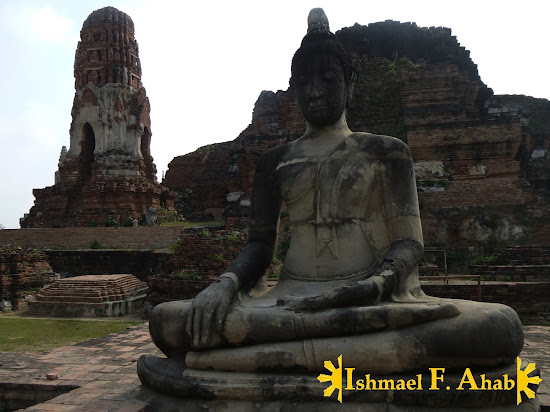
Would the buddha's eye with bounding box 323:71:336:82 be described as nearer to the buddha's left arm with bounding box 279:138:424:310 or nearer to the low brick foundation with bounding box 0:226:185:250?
the buddha's left arm with bounding box 279:138:424:310

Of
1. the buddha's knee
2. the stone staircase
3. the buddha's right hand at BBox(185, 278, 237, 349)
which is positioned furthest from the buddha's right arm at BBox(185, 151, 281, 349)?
the stone staircase

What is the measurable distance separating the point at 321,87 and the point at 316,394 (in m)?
2.23

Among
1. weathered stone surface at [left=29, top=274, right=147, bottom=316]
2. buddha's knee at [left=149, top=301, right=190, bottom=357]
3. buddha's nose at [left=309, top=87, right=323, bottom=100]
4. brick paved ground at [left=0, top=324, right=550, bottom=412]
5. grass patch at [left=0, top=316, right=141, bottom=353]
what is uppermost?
buddha's nose at [left=309, top=87, right=323, bottom=100]

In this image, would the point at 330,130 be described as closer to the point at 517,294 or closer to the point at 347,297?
the point at 347,297

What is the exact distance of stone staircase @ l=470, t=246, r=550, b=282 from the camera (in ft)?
32.9

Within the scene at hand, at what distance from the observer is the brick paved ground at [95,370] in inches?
141

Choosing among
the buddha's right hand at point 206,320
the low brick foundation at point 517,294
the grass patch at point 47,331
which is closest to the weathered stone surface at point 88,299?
the grass patch at point 47,331

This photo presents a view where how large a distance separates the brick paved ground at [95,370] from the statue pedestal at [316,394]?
1.01 ft

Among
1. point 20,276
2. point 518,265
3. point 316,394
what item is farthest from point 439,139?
point 316,394

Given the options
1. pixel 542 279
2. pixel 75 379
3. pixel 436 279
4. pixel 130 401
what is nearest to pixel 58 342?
pixel 75 379

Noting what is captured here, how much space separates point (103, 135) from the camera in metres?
21.6

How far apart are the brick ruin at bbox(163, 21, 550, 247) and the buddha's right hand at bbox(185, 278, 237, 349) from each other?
1097 cm

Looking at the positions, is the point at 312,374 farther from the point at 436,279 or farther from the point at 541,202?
the point at 541,202

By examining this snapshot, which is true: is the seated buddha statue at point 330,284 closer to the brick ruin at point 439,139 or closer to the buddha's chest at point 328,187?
the buddha's chest at point 328,187
